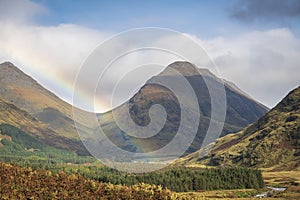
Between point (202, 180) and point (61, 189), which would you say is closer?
point (61, 189)

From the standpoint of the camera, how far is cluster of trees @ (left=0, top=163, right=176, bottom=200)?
138 feet

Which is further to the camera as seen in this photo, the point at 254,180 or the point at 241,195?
the point at 254,180

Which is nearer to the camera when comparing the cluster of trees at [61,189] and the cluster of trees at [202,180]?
the cluster of trees at [61,189]

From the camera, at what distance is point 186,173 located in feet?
554

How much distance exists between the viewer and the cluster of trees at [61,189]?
4206 centimetres

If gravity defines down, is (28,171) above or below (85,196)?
above

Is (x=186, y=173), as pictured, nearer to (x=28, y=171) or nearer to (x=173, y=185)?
(x=173, y=185)

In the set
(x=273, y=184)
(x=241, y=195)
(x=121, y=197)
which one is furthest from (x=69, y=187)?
(x=273, y=184)

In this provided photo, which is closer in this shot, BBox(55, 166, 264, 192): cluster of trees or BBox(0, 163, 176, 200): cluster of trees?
BBox(0, 163, 176, 200): cluster of trees

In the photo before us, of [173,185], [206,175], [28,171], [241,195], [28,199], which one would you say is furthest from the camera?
[206,175]

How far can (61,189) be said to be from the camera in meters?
43.6

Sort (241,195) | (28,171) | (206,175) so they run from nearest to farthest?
(28,171), (241,195), (206,175)

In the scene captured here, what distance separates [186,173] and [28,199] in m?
132

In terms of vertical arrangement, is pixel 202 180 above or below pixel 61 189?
below
